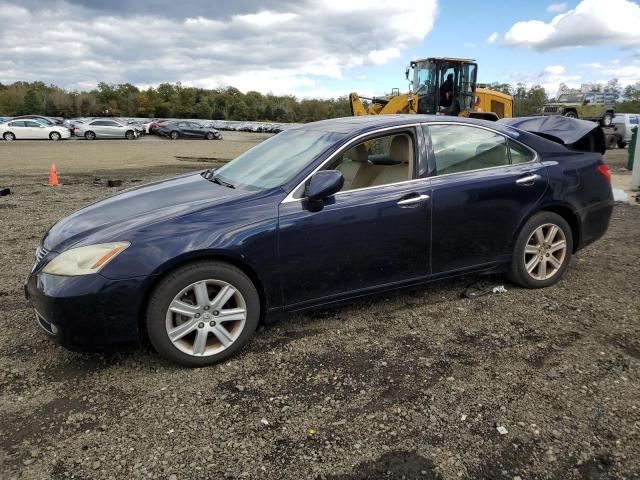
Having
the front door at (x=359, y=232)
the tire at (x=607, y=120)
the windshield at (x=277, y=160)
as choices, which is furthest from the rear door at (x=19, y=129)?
the front door at (x=359, y=232)

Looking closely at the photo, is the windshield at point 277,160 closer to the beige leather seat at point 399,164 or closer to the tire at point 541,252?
the beige leather seat at point 399,164

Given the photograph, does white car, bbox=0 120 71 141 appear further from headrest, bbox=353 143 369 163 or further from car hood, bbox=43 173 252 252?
headrest, bbox=353 143 369 163

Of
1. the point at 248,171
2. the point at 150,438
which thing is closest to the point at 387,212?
the point at 248,171

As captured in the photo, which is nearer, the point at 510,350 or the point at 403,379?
the point at 403,379

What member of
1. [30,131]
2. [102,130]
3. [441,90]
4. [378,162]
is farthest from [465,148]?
[102,130]

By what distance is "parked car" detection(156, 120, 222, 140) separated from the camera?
1622 inches

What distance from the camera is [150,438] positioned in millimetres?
2635

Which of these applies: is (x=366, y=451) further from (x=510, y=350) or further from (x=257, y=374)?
(x=510, y=350)

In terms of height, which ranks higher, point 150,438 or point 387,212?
point 387,212

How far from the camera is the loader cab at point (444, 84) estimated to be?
51.5 ft

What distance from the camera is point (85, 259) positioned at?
306cm

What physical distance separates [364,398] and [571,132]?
376 centimetres

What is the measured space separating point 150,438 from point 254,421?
0.54 metres

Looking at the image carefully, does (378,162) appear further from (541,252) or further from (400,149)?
(541,252)
